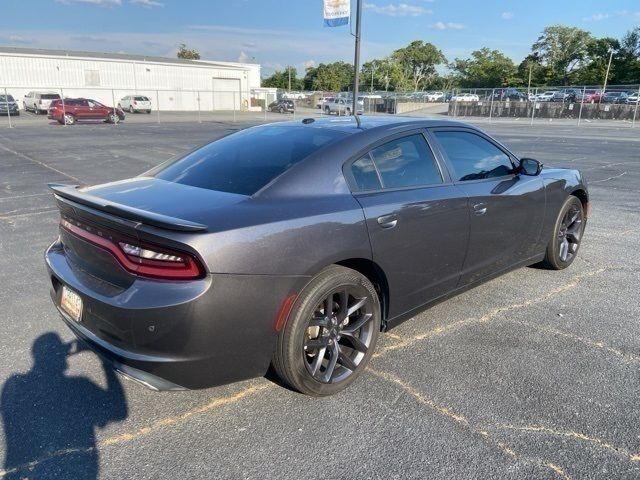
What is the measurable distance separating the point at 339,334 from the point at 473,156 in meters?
1.95

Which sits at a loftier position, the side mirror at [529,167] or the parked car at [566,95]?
the parked car at [566,95]

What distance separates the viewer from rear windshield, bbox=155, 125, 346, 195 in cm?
287

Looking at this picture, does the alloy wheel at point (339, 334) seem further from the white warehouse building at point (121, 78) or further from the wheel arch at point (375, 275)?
the white warehouse building at point (121, 78)

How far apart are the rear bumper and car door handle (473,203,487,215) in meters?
1.69

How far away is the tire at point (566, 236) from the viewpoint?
184 inches

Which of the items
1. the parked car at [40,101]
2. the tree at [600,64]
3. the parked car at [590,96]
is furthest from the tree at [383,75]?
the parked car at [40,101]

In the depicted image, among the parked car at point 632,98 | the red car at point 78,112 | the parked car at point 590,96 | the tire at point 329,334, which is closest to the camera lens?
the tire at point 329,334

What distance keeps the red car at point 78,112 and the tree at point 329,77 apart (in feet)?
262

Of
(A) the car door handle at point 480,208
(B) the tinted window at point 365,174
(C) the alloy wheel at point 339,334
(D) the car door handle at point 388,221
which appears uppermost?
(B) the tinted window at point 365,174

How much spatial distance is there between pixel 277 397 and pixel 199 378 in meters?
0.61

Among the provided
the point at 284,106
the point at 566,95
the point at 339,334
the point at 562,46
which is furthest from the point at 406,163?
the point at 562,46

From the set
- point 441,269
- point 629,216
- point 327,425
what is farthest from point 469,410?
point 629,216

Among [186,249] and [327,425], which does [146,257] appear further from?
[327,425]

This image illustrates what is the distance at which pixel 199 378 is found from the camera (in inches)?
92.6
